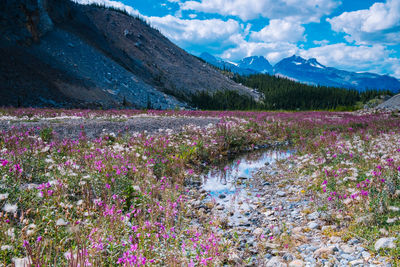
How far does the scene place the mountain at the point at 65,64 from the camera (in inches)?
1207

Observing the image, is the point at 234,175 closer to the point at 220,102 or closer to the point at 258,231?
the point at 258,231

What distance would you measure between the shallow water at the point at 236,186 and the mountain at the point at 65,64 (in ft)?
92.8

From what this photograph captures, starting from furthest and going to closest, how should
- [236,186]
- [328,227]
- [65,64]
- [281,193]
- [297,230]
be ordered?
[65,64], [236,186], [281,193], [297,230], [328,227]

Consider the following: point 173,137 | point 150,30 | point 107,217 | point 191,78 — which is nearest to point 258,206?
point 107,217

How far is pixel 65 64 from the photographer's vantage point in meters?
41.6

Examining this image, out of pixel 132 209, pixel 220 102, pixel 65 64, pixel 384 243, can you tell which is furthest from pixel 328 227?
pixel 220 102

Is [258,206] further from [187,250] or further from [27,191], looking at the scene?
[27,191]

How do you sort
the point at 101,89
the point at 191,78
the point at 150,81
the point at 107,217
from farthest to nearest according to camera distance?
the point at 191,78
the point at 150,81
the point at 101,89
the point at 107,217

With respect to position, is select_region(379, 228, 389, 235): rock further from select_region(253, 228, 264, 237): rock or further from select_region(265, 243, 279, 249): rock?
select_region(253, 228, 264, 237): rock

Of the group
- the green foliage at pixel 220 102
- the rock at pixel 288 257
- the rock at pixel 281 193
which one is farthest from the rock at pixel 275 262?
the green foliage at pixel 220 102

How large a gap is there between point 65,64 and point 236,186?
45.3 meters

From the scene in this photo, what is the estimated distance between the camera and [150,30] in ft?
321

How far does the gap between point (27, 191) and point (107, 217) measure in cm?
169

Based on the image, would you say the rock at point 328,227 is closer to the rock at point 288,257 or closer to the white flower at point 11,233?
the rock at point 288,257
